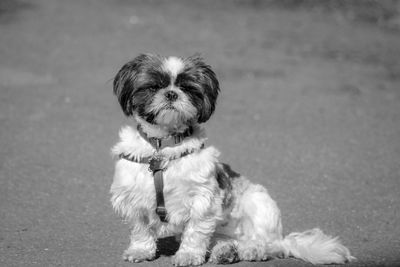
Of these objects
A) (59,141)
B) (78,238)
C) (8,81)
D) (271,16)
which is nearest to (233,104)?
(59,141)

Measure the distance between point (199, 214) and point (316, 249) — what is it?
39.4 inches

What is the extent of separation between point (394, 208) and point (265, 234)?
2291mm

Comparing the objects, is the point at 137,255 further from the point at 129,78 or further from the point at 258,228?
the point at 129,78

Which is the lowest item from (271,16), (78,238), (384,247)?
(78,238)

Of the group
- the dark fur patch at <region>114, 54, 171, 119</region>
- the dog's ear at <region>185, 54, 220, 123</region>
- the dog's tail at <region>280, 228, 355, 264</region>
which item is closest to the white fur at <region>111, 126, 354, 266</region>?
the dog's tail at <region>280, 228, 355, 264</region>

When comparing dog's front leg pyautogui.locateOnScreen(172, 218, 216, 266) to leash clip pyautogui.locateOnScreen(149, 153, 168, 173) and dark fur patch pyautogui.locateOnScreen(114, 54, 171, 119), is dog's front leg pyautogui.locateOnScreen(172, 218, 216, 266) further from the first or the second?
dark fur patch pyautogui.locateOnScreen(114, 54, 171, 119)

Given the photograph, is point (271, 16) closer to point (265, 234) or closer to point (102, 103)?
point (102, 103)

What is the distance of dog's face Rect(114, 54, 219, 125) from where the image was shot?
5.24m

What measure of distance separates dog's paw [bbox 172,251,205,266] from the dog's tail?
0.75m

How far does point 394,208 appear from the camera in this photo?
291 inches

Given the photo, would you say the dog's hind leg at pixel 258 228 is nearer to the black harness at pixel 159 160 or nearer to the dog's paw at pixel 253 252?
the dog's paw at pixel 253 252

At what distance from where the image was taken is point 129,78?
525 centimetres

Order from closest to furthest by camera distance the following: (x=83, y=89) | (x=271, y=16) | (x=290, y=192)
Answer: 1. (x=290, y=192)
2. (x=83, y=89)
3. (x=271, y=16)

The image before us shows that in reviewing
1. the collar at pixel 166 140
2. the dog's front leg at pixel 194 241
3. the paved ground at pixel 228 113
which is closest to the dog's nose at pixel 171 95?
the collar at pixel 166 140
